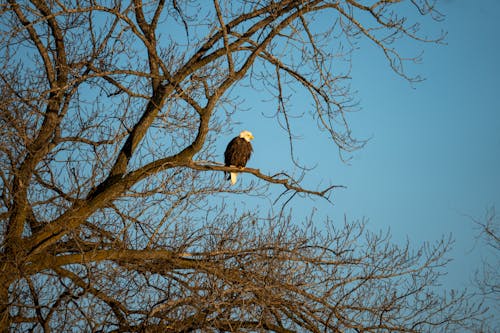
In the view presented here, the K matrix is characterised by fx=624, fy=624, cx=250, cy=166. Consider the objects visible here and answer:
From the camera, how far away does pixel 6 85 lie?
7176 mm

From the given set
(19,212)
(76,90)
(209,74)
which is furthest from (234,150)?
(19,212)

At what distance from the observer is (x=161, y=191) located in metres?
7.18

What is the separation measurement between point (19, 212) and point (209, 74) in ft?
8.91

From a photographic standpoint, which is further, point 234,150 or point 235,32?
point 234,150

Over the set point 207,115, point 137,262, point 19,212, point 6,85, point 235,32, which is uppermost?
point 235,32

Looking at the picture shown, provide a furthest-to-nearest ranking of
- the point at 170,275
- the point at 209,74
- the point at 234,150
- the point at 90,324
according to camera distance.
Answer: the point at 234,150 → the point at 209,74 → the point at 170,275 → the point at 90,324

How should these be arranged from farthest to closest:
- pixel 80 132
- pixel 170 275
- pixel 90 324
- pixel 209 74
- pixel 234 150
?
pixel 234 150
pixel 80 132
pixel 209 74
pixel 170 275
pixel 90 324

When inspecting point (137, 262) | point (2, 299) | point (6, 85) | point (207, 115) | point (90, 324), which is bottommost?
point (90, 324)

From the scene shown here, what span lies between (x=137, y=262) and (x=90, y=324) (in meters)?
1.19

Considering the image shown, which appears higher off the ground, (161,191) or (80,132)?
(80,132)

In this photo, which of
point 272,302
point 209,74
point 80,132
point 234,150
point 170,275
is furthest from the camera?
→ point 234,150

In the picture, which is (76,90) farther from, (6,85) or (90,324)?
(90,324)

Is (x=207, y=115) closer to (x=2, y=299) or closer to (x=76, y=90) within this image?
(x=76, y=90)

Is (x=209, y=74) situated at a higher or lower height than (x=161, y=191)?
higher
